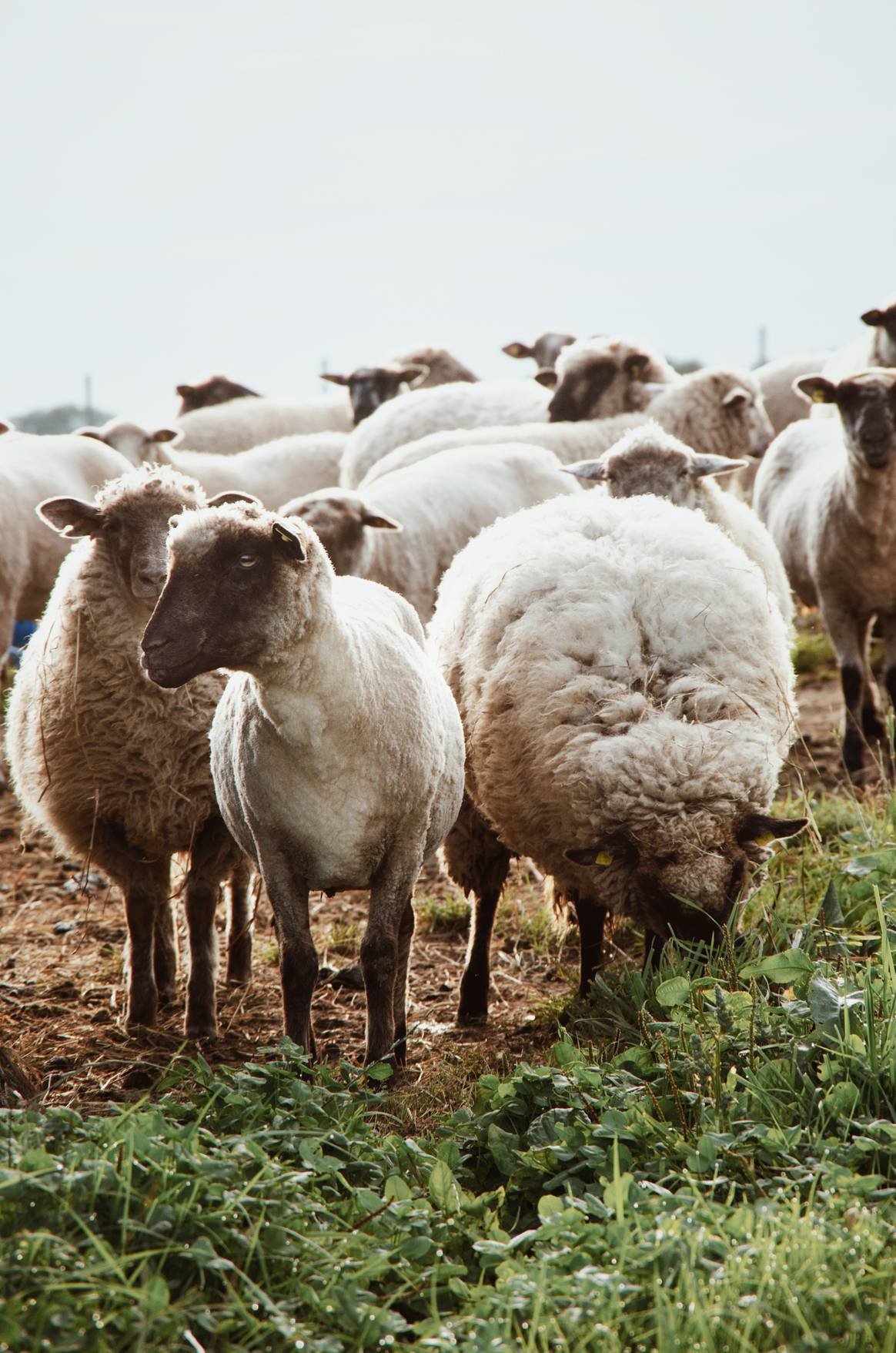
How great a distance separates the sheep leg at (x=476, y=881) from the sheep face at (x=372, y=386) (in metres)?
6.48

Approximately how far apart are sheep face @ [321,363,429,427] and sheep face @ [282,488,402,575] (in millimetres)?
4454

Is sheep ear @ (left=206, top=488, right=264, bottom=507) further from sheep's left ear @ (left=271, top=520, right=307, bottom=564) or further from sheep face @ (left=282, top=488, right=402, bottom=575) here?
sheep face @ (left=282, top=488, right=402, bottom=575)

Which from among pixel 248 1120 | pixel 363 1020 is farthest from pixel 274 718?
pixel 363 1020

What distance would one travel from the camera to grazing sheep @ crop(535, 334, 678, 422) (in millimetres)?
7863

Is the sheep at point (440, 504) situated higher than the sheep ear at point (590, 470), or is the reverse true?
the sheep ear at point (590, 470)

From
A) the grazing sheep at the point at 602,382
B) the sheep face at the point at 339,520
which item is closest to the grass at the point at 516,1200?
the sheep face at the point at 339,520

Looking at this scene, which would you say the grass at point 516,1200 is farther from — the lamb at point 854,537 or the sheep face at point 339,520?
the lamb at point 854,537

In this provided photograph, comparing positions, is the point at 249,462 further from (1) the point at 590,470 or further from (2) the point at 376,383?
(1) the point at 590,470

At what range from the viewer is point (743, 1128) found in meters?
2.53

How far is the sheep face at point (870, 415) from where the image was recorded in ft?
20.9

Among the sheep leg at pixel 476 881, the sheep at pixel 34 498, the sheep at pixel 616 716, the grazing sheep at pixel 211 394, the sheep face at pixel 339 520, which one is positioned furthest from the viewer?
the grazing sheep at pixel 211 394

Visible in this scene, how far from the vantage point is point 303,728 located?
3.06 metres


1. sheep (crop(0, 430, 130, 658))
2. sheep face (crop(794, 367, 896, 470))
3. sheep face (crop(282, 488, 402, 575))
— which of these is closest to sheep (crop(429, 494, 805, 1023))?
sheep face (crop(282, 488, 402, 575))

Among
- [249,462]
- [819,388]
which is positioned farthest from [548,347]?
[819,388]
